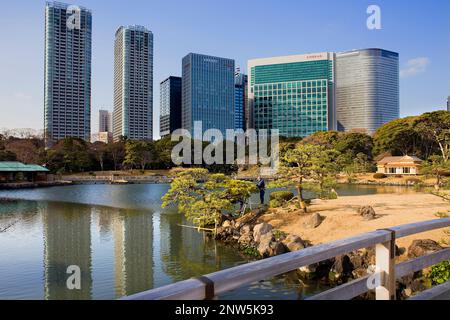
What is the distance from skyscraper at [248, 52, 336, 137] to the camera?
93250 millimetres

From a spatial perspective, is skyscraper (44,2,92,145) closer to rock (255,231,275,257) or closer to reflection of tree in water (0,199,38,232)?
reflection of tree in water (0,199,38,232)

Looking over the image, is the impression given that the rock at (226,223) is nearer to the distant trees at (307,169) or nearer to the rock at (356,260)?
the distant trees at (307,169)

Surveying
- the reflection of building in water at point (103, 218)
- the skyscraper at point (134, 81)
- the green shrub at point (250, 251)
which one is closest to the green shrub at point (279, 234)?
the green shrub at point (250, 251)

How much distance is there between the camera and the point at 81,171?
50094 mm

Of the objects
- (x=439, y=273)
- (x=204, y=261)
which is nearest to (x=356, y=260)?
(x=439, y=273)

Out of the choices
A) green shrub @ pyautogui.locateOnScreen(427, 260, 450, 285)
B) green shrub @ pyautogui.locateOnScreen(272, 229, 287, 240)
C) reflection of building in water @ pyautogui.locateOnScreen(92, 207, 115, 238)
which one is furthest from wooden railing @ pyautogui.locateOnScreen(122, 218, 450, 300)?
reflection of building in water @ pyautogui.locateOnScreen(92, 207, 115, 238)

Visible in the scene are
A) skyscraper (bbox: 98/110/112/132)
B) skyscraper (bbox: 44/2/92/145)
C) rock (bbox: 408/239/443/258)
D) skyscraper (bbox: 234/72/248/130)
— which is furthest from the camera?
skyscraper (bbox: 98/110/112/132)

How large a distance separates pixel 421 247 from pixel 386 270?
6.07 meters

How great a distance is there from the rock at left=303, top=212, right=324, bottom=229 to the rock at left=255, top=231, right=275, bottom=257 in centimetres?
165

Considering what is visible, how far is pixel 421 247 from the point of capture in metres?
7.20

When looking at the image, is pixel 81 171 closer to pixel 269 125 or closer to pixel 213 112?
pixel 213 112

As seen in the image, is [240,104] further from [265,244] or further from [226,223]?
[265,244]

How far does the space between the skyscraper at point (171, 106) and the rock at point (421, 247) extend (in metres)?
99.0
